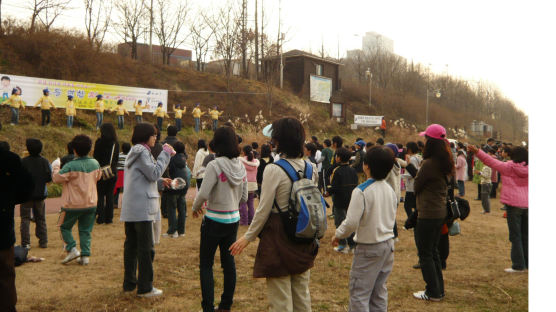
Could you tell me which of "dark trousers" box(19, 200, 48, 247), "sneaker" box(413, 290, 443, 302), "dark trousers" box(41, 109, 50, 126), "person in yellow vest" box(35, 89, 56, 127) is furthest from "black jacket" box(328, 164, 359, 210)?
"dark trousers" box(41, 109, 50, 126)

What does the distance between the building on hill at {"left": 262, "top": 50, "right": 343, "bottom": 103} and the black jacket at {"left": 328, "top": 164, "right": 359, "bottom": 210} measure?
3327 centimetres

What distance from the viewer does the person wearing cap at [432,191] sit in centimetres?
456

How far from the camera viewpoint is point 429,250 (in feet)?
15.0

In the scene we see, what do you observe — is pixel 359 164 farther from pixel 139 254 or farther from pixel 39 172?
pixel 39 172

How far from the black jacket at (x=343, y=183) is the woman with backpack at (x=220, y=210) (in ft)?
9.91

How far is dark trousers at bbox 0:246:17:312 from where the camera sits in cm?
282

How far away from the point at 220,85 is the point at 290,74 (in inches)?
366

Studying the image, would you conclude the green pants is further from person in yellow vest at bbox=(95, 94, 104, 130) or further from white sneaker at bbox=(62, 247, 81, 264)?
person in yellow vest at bbox=(95, 94, 104, 130)

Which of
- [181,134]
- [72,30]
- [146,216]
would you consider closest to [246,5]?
[72,30]

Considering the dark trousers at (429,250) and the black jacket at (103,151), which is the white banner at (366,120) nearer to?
the black jacket at (103,151)

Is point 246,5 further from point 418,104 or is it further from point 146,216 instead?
point 146,216

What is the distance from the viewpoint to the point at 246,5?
39625mm

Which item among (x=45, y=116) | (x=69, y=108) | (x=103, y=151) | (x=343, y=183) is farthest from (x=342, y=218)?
(x=45, y=116)

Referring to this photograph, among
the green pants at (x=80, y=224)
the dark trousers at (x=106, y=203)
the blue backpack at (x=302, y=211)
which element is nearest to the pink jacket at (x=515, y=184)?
the blue backpack at (x=302, y=211)
